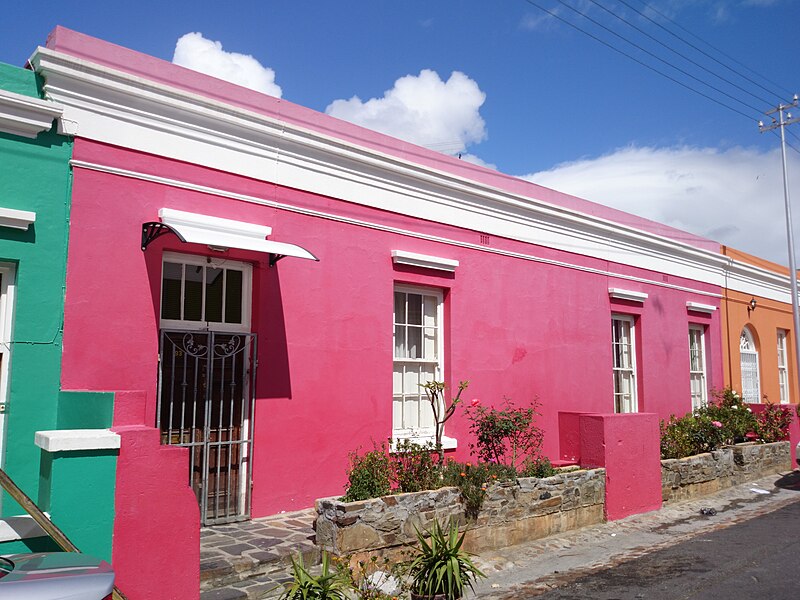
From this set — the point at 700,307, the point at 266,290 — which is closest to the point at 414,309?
the point at 266,290

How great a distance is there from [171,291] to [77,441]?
2596mm

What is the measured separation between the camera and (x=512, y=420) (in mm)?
8578

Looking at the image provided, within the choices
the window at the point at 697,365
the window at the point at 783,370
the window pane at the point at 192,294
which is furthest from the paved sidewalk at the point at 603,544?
the window at the point at 783,370

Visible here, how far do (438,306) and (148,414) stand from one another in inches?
174

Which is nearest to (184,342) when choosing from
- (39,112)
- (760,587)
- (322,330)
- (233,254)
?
(233,254)

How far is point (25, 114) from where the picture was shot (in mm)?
5926

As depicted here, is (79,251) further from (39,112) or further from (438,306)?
(438,306)

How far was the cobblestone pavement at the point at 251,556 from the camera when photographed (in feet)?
18.1

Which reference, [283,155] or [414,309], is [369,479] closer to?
[414,309]

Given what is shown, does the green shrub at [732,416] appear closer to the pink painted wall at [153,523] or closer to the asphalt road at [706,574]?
the asphalt road at [706,574]

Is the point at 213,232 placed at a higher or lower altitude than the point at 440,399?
higher

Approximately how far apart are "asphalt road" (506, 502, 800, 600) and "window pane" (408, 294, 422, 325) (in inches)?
153

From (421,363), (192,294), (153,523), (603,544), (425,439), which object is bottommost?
(603,544)

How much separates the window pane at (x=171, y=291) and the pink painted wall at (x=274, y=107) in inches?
77.7
